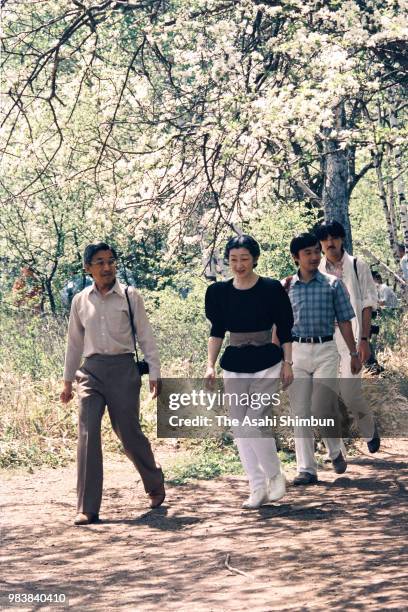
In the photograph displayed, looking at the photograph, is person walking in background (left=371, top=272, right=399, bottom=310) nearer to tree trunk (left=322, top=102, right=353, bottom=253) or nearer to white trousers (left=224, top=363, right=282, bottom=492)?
tree trunk (left=322, top=102, right=353, bottom=253)

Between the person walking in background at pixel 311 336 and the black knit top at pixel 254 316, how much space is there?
27.3 inches

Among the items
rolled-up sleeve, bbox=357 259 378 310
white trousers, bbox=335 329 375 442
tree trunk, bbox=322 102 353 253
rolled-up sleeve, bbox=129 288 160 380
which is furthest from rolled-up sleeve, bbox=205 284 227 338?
tree trunk, bbox=322 102 353 253

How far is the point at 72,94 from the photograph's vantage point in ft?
68.4

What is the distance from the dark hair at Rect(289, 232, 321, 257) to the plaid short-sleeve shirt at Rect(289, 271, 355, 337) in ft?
0.87

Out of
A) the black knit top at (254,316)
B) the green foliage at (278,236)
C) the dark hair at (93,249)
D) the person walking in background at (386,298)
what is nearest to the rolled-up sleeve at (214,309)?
the black knit top at (254,316)

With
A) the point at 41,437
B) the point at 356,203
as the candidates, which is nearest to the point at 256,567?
the point at 41,437

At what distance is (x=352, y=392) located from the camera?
434 inches

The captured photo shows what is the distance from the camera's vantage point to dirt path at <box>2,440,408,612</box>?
6809mm

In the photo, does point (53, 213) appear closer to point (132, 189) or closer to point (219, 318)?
point (132, 189)

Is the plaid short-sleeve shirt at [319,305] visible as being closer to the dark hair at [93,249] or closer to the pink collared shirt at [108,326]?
the pink collared shirt at [108,326]

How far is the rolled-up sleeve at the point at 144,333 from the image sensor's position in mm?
9375

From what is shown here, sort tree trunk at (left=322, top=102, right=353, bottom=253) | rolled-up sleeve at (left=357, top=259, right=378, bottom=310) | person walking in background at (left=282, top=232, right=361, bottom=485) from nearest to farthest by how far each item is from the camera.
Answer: person walking in background at (left=282, top=232, right=361, bottom=485), rolled-up sleeve at (left=357, top=259, right=378, bottom=310), tree trunk at (left=322, top=102, right=353, bottom=253)

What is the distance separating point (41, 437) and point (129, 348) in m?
3.38

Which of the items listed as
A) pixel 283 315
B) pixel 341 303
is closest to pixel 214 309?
pixel 283 315
